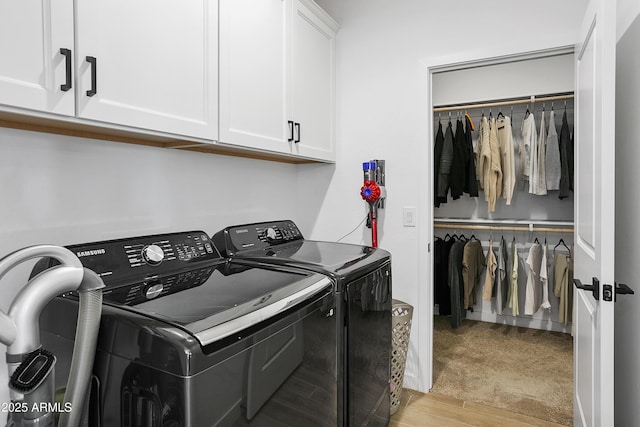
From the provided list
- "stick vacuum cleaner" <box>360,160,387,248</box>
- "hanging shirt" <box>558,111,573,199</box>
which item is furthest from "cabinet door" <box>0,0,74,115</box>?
"hanging shirt" <box>558,111,573,199</box>

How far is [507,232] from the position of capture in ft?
11.9

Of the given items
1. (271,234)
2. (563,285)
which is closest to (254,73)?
(271,234)

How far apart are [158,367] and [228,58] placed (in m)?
1.24

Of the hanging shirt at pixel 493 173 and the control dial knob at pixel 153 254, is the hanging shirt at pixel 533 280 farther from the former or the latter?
the control dial knob at pixel 153 254

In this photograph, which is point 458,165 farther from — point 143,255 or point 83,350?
point 83,350

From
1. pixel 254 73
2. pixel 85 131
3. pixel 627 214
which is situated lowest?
pixel 627 214

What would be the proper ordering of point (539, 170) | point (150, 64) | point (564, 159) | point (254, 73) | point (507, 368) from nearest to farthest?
A: point (150, 64) < point (254, 73) < point (507, 368) < point (564, 159) < point (539, 170)

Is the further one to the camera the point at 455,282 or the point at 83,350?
the point at 455,282

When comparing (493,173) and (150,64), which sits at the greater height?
(150,64)

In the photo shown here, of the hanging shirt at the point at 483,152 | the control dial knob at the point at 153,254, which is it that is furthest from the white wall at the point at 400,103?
the control dial knob at the point at 153,254

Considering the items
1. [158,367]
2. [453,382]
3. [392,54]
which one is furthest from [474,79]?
[158,367]

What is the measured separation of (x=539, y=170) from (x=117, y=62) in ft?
10.6

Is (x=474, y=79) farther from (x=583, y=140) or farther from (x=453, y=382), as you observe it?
(x=453, y=382)

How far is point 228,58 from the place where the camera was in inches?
62.2
